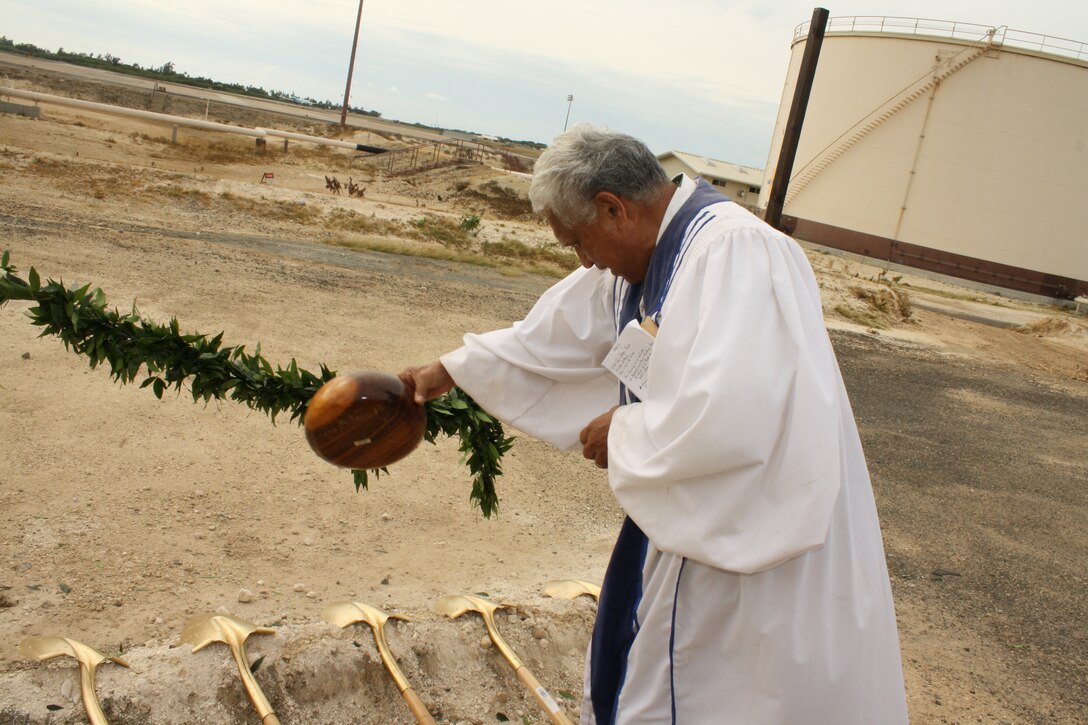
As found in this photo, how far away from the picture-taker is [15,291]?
10.4 feet

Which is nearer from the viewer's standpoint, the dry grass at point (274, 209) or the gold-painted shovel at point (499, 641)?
the gold-painted shovel at point (499, 641)

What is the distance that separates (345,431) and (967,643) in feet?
14.5

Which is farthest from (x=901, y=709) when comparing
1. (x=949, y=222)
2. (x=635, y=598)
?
(x=949, y=222)

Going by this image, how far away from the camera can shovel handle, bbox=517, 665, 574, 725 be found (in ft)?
11.1

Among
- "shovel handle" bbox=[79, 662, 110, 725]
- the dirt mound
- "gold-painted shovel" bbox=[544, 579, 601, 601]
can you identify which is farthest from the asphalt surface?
the dirt mound

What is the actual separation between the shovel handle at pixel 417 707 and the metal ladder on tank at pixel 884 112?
1396 inches

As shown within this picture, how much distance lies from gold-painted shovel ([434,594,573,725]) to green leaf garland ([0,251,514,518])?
34.0 inches

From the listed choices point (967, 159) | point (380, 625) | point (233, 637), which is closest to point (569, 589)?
point (380, 625)

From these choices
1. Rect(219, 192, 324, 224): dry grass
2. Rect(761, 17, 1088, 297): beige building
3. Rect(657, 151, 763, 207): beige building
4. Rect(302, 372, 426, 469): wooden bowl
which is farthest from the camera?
Rect(657, 151, 763, 207): beige building

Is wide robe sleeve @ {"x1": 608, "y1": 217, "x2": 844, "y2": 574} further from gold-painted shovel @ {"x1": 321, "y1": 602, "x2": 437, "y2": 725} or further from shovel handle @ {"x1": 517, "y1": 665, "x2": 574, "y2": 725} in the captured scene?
gold-painted shovel @ {"x1": 321, "y1": 602, "x2": 437, "y2": 725}

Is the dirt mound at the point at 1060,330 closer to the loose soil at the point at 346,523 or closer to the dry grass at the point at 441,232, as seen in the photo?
the loose soil at the point at 346,523

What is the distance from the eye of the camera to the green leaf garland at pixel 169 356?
324 centimetres

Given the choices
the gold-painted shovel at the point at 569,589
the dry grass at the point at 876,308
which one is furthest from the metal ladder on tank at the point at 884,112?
the gold-painted shovel at the point at 569,589

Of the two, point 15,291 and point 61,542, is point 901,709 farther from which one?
point 61,542
